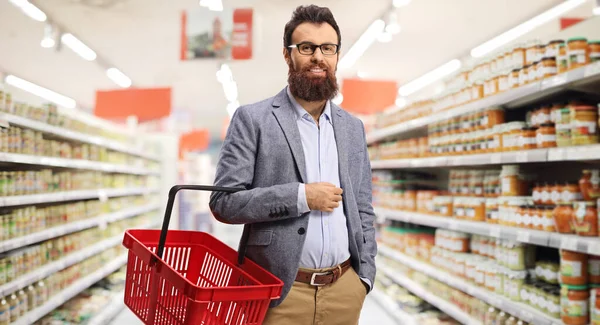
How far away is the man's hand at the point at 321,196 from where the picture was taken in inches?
63.1

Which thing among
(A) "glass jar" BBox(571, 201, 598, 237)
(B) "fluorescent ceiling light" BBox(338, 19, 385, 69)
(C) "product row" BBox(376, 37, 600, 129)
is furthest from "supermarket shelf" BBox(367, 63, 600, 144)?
(B) "fluorescent ceiling light" BBox(338, 19, 385, 69)

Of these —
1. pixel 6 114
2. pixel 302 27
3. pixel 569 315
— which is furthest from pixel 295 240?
pixel 6 114

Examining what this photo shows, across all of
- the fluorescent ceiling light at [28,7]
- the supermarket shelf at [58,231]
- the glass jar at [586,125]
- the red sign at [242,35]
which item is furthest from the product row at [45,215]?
the glass jar at [586,125]

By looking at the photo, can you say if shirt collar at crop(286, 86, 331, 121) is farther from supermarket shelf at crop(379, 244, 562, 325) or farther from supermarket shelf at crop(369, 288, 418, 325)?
supermarket shelf at crop(369, 288, 418, 325)

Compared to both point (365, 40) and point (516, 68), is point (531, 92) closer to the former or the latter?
point (516, 68)

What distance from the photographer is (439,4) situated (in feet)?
26.4

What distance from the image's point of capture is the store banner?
621cm

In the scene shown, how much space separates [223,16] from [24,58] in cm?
697

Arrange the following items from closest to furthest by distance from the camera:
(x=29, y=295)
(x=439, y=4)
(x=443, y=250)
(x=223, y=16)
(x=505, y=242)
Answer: (x=505, y=242) < (x=29, y=295) < (x=443, y=250) < (x=223, y=16) < (x=439, y=4)

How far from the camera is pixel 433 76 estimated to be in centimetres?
1184

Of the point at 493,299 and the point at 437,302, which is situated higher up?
the point at 493,299

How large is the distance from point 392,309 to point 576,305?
2.88m

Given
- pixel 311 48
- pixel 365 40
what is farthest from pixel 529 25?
pixel 311 48

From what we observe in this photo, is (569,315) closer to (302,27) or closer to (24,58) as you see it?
(302,27)
